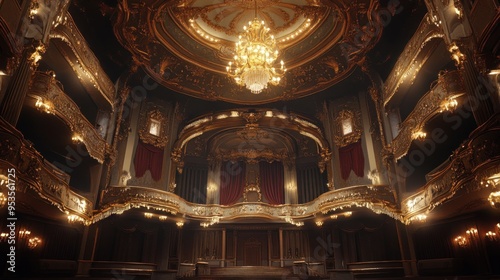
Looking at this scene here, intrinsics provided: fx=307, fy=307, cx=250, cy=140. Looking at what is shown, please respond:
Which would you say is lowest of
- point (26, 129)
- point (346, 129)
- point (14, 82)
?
point (14, 82)

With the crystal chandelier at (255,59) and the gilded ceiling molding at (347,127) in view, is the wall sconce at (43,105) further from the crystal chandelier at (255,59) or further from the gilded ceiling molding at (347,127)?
the gilded ceiling molding at (347,127)

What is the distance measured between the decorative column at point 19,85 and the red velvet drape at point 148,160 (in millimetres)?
8029

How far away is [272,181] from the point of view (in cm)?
2050

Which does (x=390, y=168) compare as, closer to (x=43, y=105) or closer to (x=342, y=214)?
(x=342, y=214)

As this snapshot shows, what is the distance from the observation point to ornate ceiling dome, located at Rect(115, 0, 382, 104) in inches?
516

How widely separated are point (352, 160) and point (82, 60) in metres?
13.1

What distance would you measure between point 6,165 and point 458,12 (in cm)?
1092

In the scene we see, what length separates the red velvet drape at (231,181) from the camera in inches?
781

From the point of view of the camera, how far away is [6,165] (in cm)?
613

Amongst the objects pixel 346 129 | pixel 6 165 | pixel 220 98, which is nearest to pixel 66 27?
pixel 6 165

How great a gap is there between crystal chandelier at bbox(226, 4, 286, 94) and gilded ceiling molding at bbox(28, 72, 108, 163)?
5.99m

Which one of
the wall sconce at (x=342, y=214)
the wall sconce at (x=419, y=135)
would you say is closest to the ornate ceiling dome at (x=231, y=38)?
the wall sconce at (x=419, y=135)

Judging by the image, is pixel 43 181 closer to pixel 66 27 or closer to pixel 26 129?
pixel 26 129

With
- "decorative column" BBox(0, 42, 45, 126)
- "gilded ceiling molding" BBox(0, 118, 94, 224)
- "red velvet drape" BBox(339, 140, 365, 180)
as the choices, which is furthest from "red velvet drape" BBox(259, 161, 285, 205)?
"decorative column" BBox(0, 42, 45, 126)
